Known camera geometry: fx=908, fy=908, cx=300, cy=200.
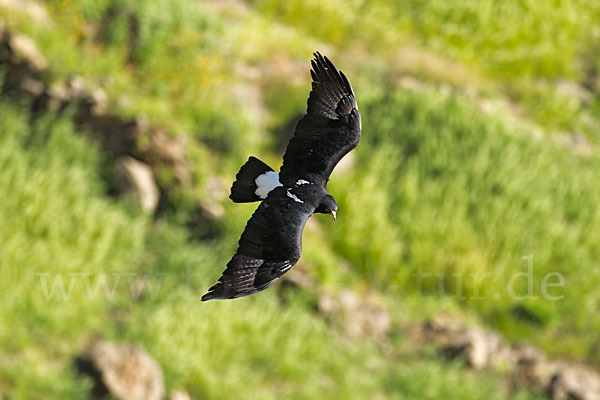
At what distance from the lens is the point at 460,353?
921cm

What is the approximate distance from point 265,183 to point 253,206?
475 centimetres

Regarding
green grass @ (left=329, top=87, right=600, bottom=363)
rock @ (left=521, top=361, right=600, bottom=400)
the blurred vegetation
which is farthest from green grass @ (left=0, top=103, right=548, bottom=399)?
green grass @ (left=329, top=87, right=600, bottom=363)

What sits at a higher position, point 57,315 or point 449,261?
point 449,261

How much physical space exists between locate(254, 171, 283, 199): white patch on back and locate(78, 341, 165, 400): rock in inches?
121

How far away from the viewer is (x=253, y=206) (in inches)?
375

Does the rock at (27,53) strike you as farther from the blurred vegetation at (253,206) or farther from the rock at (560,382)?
the rock at (560,382)

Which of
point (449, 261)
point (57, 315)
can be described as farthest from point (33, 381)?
point (449, 261)

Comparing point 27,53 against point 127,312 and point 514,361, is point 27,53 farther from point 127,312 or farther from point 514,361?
point 514,361

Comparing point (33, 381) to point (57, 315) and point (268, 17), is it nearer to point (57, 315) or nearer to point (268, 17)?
point (57, 315)

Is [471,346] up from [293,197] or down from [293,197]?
up

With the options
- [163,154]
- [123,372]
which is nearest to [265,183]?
[123,372]

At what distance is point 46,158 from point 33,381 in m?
2.89

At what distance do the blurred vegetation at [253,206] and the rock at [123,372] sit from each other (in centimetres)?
14

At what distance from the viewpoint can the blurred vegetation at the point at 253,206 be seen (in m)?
8.00
